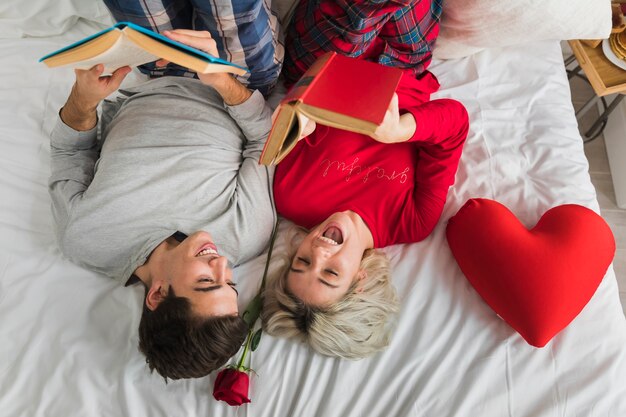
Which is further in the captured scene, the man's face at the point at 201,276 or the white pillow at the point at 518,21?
the white pillow at the point at 518,21

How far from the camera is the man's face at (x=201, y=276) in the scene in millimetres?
1018

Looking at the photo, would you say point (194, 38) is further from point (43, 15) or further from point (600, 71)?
point (600, 71)

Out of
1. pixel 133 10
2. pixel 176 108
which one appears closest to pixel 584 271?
pixel 176 108

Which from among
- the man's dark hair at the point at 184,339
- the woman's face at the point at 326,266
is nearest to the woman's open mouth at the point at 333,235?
the woman's face at the point at 326,266

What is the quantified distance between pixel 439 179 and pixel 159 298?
0.72m

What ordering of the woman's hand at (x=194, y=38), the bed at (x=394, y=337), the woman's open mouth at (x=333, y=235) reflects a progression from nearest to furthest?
the woman's hand at (x=194, y=38)
the bed at (x=394, y=337)
the woman's open mouth at (x=333, y=235)

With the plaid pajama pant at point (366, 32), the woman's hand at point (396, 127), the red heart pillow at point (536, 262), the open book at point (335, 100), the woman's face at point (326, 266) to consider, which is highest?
the open book at point (335, 100)

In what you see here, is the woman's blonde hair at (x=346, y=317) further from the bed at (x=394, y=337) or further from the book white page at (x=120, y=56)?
the book white page at (x=120, y=56)

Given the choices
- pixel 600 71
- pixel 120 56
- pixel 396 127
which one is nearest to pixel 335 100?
pixel 396 127

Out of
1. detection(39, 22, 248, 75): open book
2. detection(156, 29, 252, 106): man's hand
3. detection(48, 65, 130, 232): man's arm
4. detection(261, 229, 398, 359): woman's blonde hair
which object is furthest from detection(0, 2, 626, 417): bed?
detection(39, 22, 248, 75): open book

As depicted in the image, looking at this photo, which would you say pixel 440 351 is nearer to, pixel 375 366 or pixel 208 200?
pixel 375 366

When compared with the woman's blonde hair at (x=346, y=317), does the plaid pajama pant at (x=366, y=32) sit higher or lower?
higher

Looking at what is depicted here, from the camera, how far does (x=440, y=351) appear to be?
110cm

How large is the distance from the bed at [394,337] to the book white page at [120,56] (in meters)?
0.54
